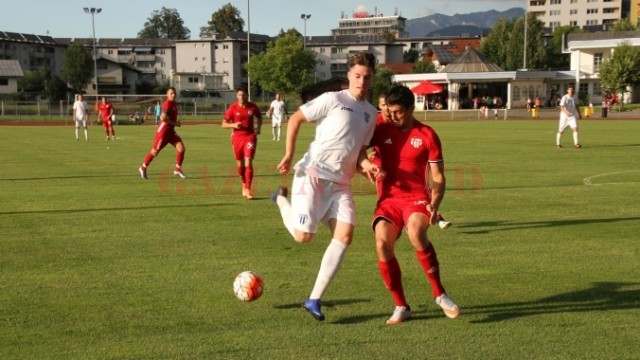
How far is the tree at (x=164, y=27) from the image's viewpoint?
170 meters

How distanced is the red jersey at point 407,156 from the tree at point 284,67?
84.4 metres

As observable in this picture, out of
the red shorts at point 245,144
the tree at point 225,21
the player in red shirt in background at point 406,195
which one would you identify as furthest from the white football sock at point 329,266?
the tree at point 225,21

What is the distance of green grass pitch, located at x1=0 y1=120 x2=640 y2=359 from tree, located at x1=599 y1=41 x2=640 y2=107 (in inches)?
2336

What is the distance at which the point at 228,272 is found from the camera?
25.2 ft

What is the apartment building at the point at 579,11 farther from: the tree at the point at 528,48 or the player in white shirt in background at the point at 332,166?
the player in white shirt in background at the point at 332,166

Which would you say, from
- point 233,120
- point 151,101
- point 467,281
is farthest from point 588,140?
point 151,101

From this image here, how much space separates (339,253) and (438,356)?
4.28ft

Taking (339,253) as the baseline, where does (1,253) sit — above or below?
below

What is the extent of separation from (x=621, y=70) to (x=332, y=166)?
69.9 meters

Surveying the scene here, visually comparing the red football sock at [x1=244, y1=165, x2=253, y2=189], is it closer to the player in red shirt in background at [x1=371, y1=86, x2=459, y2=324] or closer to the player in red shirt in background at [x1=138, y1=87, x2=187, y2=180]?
the player in red shirt in background at [x1=138, y1=87, x2=187, y2=180]

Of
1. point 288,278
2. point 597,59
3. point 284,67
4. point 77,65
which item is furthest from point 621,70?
point 77,65

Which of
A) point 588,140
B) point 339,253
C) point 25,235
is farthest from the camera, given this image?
point 588,140

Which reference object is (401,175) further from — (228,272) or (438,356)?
(228,272)

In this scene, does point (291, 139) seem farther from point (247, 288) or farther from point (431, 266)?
point (431, 266)
